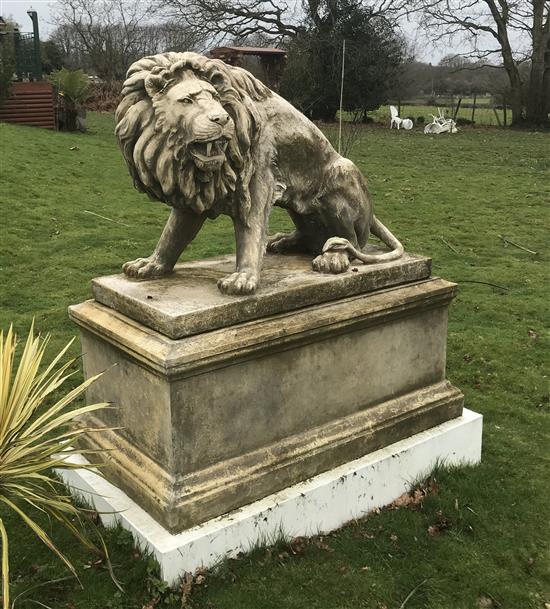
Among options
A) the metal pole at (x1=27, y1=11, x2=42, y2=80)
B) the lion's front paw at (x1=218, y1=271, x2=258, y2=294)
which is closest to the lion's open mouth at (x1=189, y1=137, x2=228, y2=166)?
the lion's front paw at (x1=218, y1=271, x2=258, y2=294)

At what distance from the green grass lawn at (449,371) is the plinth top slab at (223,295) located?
1.05m

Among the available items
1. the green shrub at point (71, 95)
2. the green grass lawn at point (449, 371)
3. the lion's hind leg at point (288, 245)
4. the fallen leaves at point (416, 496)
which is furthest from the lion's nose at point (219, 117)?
the green shrub at point (71, 95)

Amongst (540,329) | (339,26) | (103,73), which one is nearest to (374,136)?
(339,26)

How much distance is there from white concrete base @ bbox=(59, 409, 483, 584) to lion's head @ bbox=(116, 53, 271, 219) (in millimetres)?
1375

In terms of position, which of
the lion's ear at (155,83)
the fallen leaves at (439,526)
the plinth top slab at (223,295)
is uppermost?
the lion's ear at (155,83)

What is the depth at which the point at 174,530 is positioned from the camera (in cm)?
273

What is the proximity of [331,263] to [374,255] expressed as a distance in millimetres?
382

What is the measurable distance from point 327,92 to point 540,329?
21011 mm

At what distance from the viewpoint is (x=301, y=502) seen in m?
3.07

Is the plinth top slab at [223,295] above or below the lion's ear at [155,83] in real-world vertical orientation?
below

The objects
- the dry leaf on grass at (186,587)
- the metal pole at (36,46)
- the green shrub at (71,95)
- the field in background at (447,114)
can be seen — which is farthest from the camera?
the field in background at (447,114)

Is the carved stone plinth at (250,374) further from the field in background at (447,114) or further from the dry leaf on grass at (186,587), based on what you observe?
the field in background at (447,114)

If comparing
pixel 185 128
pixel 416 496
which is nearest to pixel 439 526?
pixel 416 496

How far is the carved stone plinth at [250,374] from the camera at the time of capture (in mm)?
2730
